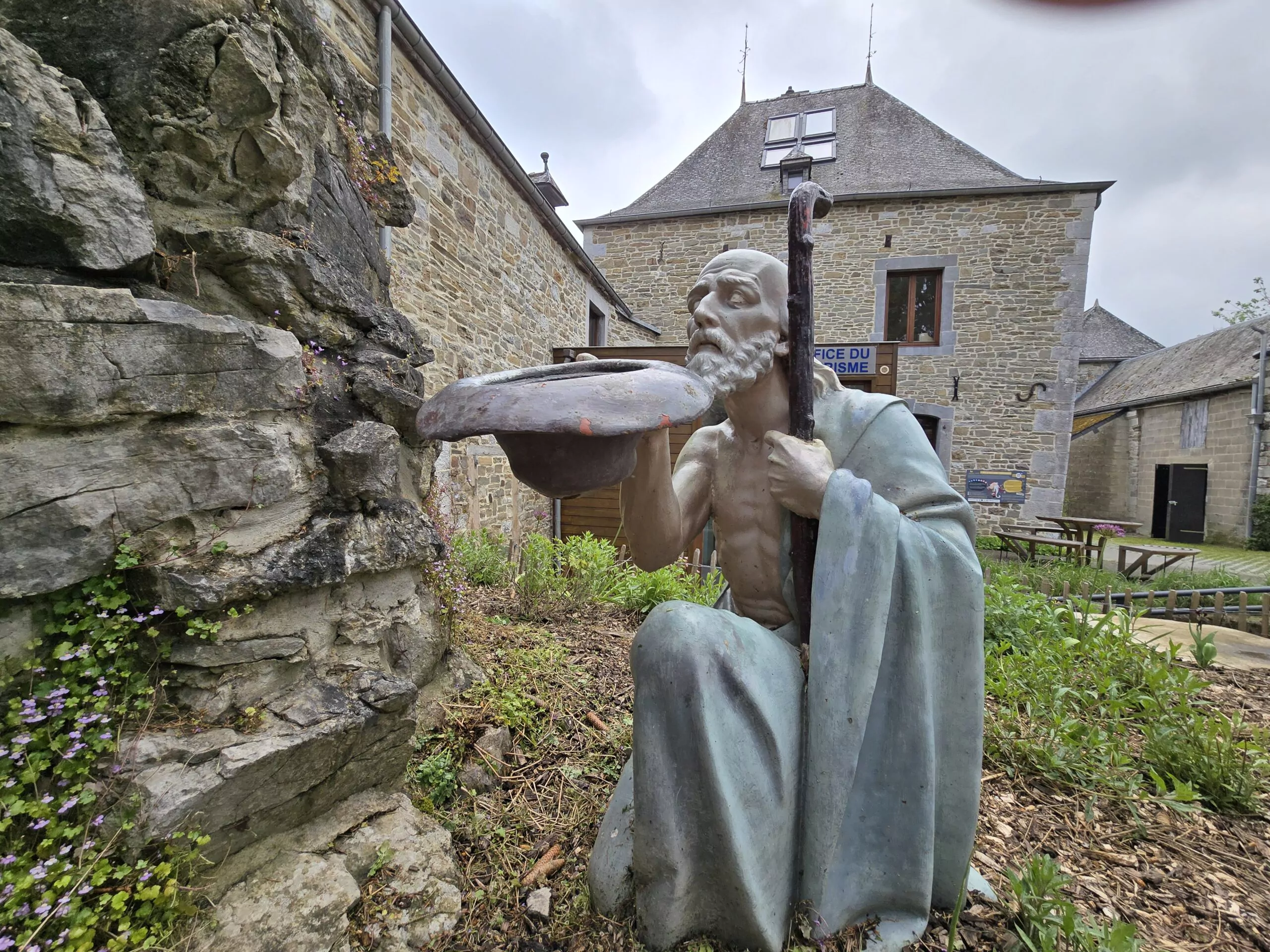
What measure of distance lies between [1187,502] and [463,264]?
1771 centimetres

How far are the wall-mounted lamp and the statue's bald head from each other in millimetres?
10636

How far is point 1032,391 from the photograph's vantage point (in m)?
9.52

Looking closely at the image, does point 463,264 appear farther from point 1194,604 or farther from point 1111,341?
point 1111,341

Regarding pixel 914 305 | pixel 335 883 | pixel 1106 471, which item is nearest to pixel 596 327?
pixel 914 305

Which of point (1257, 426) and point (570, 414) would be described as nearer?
point (570, 414)

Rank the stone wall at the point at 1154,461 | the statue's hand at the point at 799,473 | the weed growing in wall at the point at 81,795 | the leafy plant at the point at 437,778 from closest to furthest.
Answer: the weed growing in wall at the point at 81,795 → the statue's hand at the point at 799,473 → the leafy plant at the point at 437,778 → the stone wall at the point at 1154,461

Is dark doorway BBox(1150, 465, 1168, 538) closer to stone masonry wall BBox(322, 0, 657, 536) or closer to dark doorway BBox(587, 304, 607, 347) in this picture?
dark doorway BBox(587, 304, 607, 347)

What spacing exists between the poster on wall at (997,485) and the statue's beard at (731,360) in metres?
10.3

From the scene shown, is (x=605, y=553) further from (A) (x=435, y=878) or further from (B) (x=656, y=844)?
(B) (x=656, y=844)

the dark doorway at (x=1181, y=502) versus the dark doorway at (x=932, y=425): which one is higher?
the dark doorway at (x=932, y=425)

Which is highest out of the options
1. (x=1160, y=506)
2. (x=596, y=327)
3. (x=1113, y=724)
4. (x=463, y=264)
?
(x=596, y=327)

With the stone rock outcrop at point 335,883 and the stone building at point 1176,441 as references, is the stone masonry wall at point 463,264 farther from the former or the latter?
the stone building at point 1176,441

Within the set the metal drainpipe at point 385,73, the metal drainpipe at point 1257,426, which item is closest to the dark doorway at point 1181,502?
the metal drainpipe at point 1257,426

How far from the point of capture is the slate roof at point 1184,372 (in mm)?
12172
